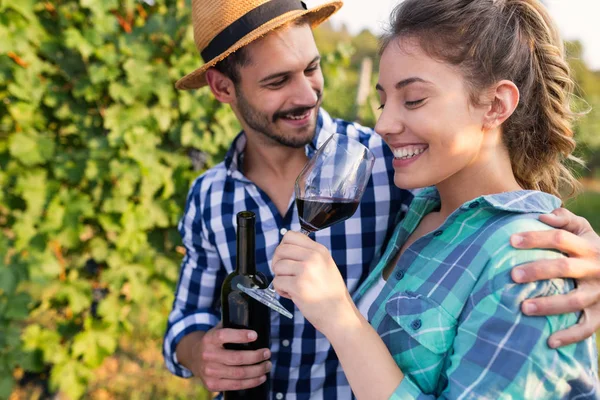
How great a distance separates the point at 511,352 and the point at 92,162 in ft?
8.88

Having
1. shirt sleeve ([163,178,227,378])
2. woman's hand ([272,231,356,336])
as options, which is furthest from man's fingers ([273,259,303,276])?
shirt sleeve ([163,178,227,378])

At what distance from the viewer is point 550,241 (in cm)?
115

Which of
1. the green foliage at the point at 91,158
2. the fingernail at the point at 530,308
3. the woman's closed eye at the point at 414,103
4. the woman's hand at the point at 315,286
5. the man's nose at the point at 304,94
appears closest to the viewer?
the fingernail at the point at 530,308

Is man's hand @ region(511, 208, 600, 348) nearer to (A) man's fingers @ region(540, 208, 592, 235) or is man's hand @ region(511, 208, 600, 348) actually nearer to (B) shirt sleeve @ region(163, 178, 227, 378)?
(A) man's fingers @ region(540, 208, 592, 235)

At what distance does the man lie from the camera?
1.94 meters

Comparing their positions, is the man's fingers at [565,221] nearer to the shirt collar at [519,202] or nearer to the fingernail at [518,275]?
the shirt collar at [519,202]

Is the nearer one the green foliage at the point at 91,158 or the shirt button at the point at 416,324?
the shirt button at the point at 416,324

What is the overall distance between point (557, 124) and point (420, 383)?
846 mm

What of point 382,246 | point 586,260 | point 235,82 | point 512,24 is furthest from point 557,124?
point 235,82

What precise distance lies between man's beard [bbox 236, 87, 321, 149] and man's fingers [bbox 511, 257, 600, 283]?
1143 mm

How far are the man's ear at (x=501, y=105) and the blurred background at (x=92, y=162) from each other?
1.89 metres

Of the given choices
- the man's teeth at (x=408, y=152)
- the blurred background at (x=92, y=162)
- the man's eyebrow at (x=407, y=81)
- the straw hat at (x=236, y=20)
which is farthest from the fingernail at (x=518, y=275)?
the blurred background at (x=92, y=162)

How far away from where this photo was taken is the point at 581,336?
1.12m

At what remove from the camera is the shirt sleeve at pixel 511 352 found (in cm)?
109
